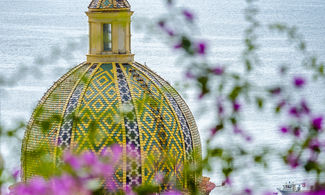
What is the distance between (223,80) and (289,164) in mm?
453

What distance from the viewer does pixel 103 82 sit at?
10.9 metres

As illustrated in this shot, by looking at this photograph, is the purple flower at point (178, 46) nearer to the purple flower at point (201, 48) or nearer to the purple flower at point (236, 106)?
the purple flower at point (201, 48)

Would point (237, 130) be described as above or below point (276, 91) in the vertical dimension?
below

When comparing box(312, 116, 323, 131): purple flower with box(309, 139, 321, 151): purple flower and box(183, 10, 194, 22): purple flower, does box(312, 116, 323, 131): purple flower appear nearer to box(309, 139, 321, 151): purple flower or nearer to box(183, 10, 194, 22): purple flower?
box(309, 139, 321, 151): purple flower

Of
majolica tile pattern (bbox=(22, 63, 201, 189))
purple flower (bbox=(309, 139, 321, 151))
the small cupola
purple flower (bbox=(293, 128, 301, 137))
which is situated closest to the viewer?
purple flower (bbox=(309, 139, 321, 151))

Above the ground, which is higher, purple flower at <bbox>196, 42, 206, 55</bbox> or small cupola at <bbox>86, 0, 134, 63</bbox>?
small cupola at <bbox>86, 0, 134, 63</bbox>

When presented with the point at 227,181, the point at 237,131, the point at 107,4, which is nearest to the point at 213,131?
the point at 237,131

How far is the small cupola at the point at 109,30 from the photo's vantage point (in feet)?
35.8

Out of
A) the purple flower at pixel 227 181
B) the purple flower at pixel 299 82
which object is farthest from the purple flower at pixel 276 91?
the purple flower at pixel 227 181

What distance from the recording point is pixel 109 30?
11.1 metres

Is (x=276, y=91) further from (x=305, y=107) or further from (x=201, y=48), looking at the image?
(x=201, y=48)

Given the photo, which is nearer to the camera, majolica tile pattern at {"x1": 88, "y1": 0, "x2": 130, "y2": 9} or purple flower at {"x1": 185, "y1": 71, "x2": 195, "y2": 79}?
purple flower at {"x1": 185, "y1": 71, "x2": 195, "y2": 79}

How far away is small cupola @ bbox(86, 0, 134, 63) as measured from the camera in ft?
35.8

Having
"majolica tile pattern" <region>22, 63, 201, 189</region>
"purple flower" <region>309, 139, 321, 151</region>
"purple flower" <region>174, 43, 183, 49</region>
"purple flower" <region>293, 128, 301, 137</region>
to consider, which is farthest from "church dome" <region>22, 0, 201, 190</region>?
"purple flower" <region>309, 139, 321, 151</region>
